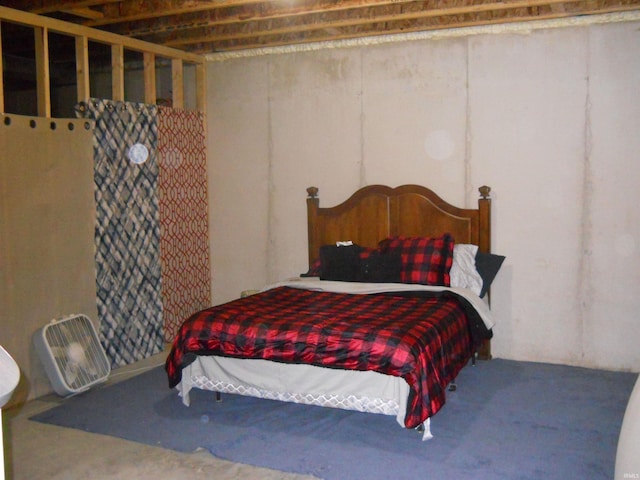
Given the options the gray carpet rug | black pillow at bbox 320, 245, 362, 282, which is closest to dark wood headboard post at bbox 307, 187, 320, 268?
black pillow at bbox 320, 245, 362, 282

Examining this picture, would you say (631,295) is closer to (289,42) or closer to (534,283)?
(534,283)

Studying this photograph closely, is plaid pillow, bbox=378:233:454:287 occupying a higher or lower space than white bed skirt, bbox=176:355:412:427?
higher

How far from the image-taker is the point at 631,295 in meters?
4.77

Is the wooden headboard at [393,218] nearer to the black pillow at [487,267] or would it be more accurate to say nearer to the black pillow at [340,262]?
the black pillow at [487,267]

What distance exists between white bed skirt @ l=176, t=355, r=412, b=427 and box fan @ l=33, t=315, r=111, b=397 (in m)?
0.84

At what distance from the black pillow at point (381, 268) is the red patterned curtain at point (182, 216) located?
178cm

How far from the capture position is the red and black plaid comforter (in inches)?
139

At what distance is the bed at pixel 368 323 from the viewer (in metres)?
3.61

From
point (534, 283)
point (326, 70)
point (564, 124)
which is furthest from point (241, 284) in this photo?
point (564, 124)

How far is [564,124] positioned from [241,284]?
10.5 ft

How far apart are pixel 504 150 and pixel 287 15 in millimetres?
1957

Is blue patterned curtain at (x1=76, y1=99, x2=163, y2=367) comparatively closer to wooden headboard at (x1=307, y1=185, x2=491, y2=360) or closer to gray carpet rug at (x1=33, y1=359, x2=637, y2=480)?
gray carpet rug at (x1=33, y1=359, x2=637, y2=480)

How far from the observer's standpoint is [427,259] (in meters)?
4.96

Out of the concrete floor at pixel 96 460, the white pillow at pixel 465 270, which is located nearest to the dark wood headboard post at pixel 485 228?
the white pillow at pixel 465 270
